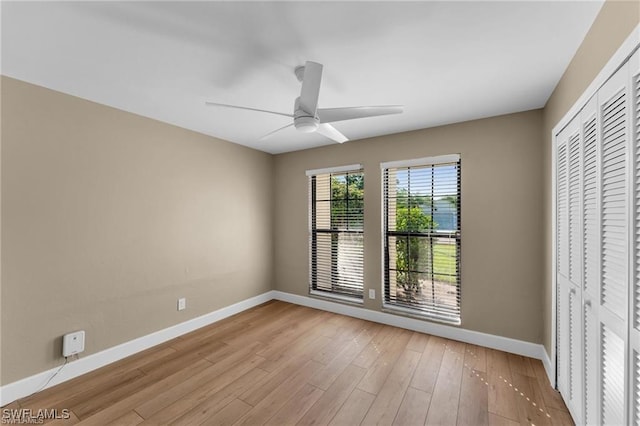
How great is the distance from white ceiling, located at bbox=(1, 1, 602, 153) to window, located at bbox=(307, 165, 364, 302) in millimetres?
1520

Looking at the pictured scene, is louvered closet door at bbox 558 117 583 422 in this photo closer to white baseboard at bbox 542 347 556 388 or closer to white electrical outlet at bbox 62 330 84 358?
white baseboard at bbox 542 347 556 388

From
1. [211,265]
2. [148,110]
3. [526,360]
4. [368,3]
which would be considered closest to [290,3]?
[368,3]

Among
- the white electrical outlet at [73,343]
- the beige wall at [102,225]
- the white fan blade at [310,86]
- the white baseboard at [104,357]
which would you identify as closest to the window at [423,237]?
the white fan blade at [310,86]

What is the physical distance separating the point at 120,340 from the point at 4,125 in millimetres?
2043

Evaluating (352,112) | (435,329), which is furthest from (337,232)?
(352,112)

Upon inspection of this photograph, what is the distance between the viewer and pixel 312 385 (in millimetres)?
2221

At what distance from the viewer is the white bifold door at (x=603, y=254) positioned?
1083 millimetres

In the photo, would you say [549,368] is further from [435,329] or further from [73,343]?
[73,343]

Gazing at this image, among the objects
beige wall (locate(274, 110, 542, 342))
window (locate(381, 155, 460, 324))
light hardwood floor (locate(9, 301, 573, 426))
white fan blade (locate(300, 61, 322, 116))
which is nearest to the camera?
white fan blade (locate(300, 61, 322, 116))

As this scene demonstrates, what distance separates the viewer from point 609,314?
1.27 metres

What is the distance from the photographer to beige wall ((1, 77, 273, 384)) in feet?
6.74

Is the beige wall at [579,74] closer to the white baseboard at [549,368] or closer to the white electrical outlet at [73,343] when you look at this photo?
the white baseboard at [549,368]

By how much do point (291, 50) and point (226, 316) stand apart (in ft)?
10.9

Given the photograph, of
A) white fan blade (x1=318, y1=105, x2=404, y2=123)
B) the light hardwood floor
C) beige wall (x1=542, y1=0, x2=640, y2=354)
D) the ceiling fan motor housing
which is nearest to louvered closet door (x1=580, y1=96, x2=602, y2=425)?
beige wall (x1=542, y1=0, x2=640, y2=354)
